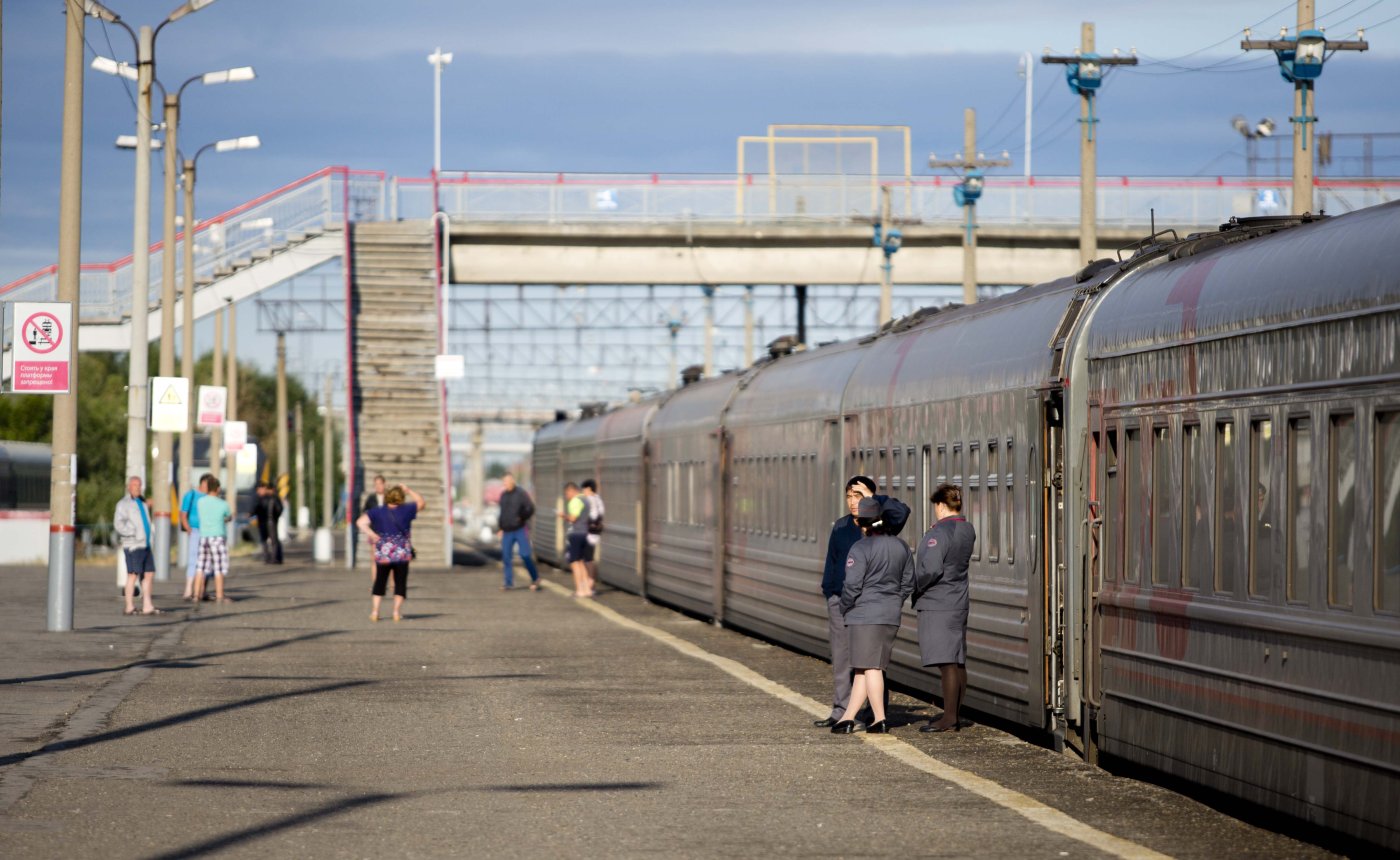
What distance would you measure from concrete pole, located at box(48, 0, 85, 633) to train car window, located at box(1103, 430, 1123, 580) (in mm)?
13767

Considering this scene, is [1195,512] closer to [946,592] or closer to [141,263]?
[946,592]

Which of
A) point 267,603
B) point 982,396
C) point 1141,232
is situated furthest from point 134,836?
point 1141,232

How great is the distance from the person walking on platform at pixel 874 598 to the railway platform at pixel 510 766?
1.11 feet

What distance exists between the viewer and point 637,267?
1870 inches

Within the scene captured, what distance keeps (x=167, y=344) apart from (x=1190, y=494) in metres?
30.1

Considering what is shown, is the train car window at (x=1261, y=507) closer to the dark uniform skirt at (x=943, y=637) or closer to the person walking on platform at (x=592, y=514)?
the dark uniform skirt at (x=943, y=637)

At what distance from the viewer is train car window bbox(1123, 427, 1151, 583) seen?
11992 mm

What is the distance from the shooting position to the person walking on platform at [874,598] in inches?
573

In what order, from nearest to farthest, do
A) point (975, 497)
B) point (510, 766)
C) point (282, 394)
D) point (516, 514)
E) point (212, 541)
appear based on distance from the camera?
point (510, 766) → point (975, 497) → point (212, 541) → point (516, 514) → point (282, 394)

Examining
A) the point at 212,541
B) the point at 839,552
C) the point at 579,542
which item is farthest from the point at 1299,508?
the point at 579,542

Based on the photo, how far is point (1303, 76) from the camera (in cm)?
2764

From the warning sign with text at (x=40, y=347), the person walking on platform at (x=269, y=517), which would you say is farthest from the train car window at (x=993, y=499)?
the person walking on platform at (x=269, y=517)

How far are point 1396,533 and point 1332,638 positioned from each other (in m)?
0.68

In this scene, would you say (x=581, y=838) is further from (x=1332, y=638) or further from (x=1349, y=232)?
(x=1349, y=232)
